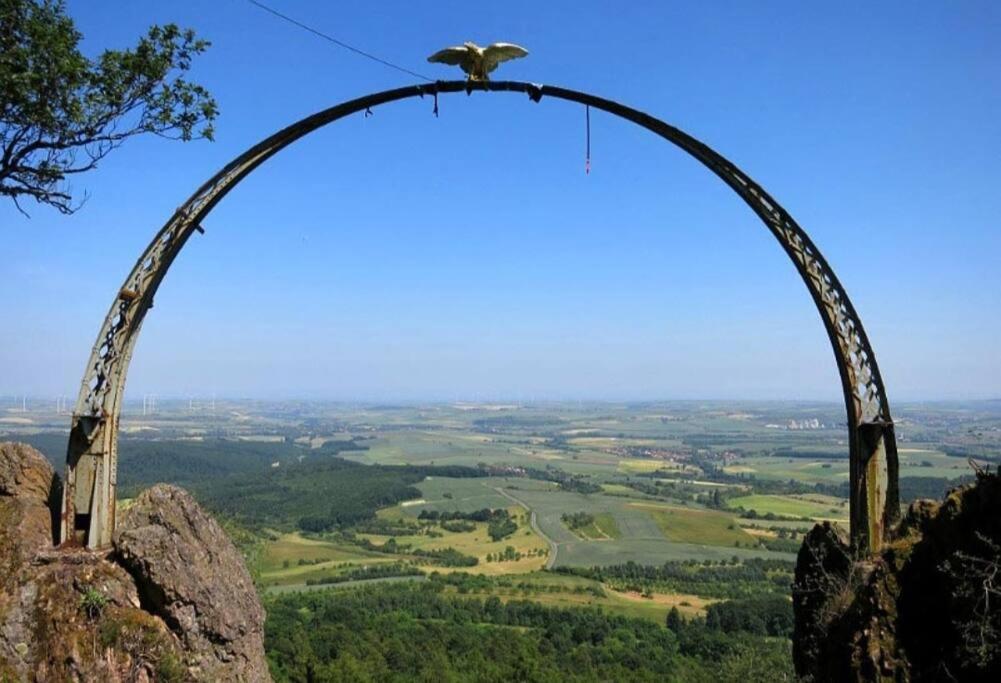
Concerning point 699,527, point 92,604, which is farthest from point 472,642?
point 699,527

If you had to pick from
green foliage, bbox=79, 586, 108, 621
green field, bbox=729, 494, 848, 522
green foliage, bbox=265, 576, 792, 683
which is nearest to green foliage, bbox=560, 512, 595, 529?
green field, bbox=729, 494, 848, 522

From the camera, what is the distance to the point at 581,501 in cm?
11681

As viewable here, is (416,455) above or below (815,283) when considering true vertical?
below

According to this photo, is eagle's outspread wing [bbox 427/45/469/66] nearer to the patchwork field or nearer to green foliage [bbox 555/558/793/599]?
green foliage [bbox 555/558/793/599]

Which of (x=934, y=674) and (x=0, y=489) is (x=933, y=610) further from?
(x=0, y=489)

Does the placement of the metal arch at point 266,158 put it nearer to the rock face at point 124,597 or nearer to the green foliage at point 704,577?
the rock face at point 124,597

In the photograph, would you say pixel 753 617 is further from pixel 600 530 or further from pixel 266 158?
pixel 266 158

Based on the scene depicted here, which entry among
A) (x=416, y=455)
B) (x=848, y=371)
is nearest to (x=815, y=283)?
(x=848, y=371)

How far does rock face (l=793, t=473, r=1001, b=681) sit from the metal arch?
0.48m

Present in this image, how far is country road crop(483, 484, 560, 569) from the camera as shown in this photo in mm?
83444

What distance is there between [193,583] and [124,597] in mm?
517

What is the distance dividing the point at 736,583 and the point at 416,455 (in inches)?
4769

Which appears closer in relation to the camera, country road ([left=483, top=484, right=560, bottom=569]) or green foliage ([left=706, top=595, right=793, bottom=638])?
green foliage ([left=706, top=595, right=793, bottom=638])

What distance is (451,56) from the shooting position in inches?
240
